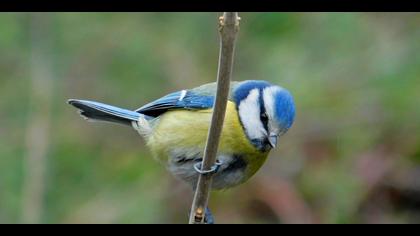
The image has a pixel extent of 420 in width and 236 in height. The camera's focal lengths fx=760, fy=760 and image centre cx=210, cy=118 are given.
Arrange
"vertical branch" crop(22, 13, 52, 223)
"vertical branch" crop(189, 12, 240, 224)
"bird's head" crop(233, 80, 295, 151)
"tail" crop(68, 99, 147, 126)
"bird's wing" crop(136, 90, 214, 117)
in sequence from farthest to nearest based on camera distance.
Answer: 1. "vertical branch" crop(22, 13, 52, 223)
2. "tail" crop(68, 99, 147, 126)
3. "bird's wing" crop(136, 90, 214, 117)
4. "bird's head" crop(233, 80, 295, 151)
5. "vertical branch" crop(189, 12, 240, 224)

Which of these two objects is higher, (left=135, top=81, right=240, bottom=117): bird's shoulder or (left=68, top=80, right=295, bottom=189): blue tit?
(left=135, top=81, right=240, bottom=117): bird's shoulder

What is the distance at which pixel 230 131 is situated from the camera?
9.09 feet

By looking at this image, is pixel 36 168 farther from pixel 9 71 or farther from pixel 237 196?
pixel 237 196

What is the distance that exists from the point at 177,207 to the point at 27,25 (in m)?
1.54

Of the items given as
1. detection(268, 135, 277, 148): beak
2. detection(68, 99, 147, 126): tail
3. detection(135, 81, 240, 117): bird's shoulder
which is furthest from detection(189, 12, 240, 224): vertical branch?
detection(68, 99, 147, 126): tail

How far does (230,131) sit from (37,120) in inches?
89.0

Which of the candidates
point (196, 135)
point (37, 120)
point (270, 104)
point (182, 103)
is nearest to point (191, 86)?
point (37, 120)

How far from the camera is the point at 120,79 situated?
507 centimetres

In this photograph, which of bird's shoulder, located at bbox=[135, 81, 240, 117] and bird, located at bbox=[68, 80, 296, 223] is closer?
bird, located at bbox=[68, 80, 296, 223]

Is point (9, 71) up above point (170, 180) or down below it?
above

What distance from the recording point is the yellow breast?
2.76 metres

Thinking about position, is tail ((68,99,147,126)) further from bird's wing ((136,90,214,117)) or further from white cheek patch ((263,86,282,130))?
white cheek patch ((263,86,282,130))

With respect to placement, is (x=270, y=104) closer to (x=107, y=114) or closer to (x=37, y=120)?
(x=107, y=114)
